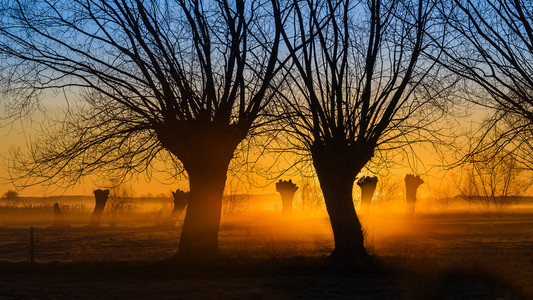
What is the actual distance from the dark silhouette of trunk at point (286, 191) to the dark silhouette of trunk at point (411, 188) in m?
10.9

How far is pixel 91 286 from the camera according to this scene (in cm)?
1178

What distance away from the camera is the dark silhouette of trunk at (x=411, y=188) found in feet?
172

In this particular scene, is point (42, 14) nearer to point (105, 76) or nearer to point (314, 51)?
point (105, 76)

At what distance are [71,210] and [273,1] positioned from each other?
50251 mm

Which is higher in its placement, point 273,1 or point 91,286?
point 273,1

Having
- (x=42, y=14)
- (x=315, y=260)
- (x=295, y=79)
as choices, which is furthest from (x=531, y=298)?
(x=42, y=14)

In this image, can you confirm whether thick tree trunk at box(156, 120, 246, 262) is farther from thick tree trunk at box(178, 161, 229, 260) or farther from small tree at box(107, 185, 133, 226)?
small tree at box(107, 185, 133, 226)

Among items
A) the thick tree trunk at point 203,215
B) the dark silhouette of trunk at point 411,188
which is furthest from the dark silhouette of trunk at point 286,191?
the thick tree trunk at point 203,215

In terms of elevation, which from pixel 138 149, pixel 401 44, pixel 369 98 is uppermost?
pixel 401 44

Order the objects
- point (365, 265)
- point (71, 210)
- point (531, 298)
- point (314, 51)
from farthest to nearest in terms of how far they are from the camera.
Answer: point (71, 210)
point (314, 51)
point (365, 265)
point (531, 298)

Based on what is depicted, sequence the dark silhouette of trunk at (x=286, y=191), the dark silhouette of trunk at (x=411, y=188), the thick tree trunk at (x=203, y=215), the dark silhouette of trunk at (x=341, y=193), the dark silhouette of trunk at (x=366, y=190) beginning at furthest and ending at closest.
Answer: the dark silhouette of trunk at (x=411, y=188) → the dark silhouette of trunk at (x=286, y=191) → the dark silhouette of trunk at (x=366, y=190) → the thick tree trunk at (x=203, y=215) → the dark silhouette of trunk at (x=341, y=193)

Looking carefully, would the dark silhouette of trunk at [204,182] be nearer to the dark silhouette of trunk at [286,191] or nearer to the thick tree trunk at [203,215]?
the thick tree trunk at [203,215]

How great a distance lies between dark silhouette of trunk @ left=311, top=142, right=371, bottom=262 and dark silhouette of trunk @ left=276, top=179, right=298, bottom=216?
36.8 metres

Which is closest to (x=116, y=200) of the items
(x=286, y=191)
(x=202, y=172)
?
(x=286, y=191)
